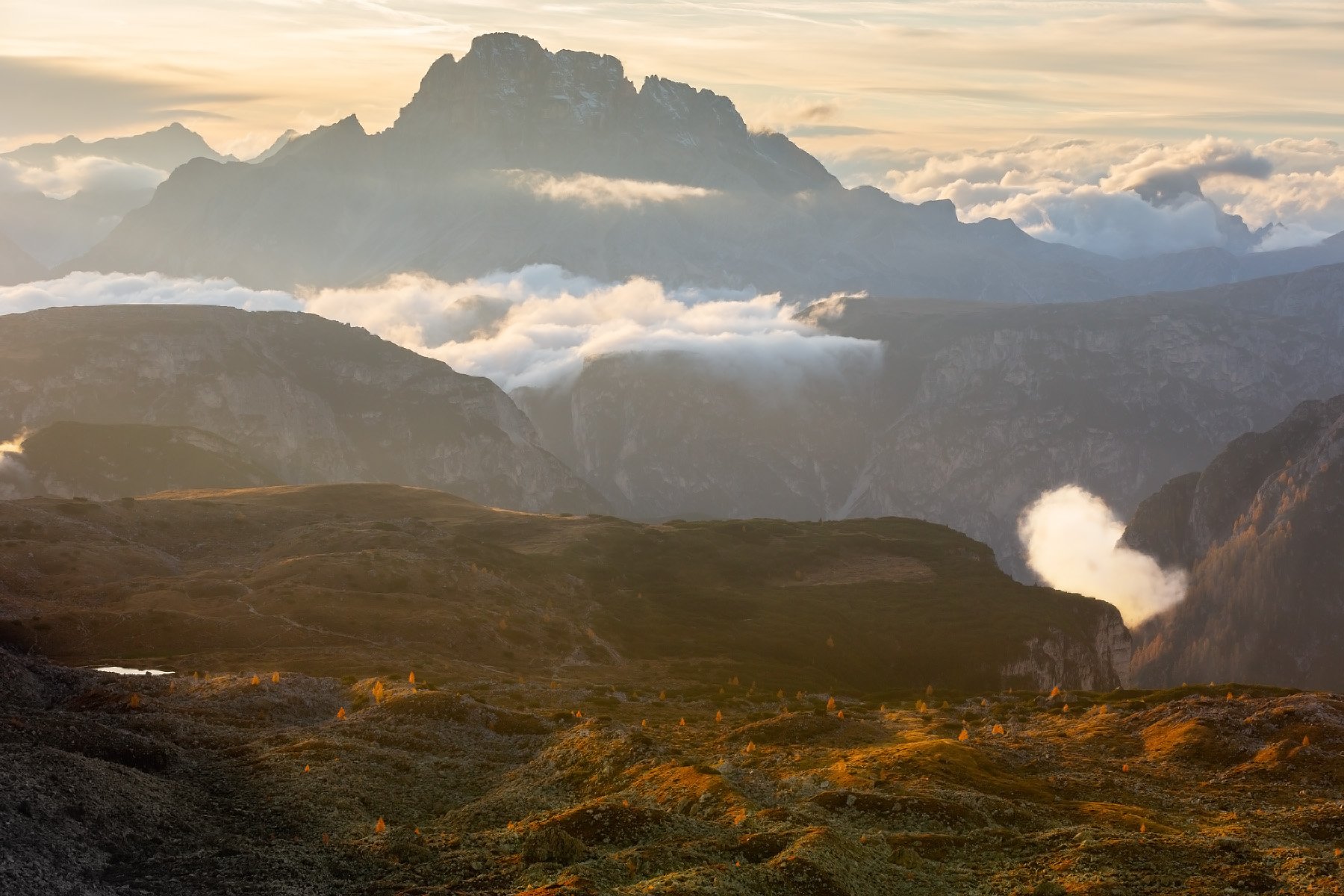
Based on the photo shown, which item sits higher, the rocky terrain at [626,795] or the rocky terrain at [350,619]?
the rocky terrain at [626,795]

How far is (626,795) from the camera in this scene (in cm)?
7219

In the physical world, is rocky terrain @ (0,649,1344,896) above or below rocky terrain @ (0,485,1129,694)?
above

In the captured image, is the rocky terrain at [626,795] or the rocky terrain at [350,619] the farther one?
the rocky terrain at [350,619]

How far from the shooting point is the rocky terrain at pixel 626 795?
57.8m

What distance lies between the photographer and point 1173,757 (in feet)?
289

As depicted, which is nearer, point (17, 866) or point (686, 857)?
point (17, 866)

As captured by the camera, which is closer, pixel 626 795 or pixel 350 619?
pixel 626 795

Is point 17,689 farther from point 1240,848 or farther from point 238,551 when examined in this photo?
point 238,551

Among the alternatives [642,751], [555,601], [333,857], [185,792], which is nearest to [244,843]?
[333,857]

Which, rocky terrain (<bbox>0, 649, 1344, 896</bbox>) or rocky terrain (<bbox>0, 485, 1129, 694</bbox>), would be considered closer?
rocky terrain (<bbox>0, 649, 1344, 896</bbox>)

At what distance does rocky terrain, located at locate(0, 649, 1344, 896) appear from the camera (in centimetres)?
5784

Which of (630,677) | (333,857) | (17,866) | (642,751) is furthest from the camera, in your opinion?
(630,677)

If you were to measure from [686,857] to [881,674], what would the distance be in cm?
13435

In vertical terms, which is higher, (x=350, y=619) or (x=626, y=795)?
(x=626, y=795)
